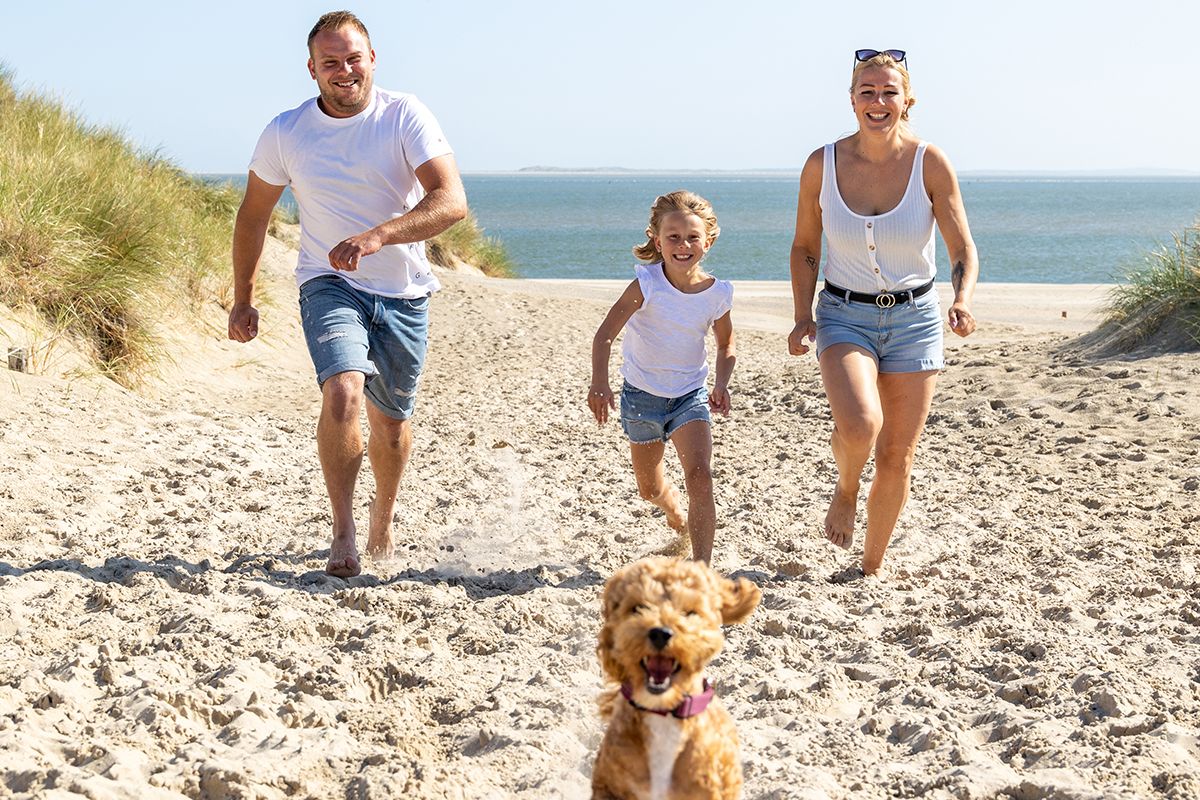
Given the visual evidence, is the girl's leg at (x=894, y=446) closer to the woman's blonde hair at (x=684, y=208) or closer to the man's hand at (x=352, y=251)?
the woman's blonde hair at (x=684, y=208)

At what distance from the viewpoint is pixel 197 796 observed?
11.1 feet

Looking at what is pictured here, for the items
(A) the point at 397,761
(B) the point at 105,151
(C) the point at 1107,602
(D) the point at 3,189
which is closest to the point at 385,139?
(A) the point at 397,761

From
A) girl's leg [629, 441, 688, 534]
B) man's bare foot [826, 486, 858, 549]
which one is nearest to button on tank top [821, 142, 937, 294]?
man's bare foot [826, 486, 858, 549]

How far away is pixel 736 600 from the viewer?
109 inches

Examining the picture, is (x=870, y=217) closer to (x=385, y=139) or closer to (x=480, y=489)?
(x=385, y=139)

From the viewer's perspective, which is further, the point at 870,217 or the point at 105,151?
the point at 105,151

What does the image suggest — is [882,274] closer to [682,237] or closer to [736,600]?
[682,237]

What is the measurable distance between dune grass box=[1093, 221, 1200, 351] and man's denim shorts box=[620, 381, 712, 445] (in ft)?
19.5

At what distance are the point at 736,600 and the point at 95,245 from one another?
811 centimetres

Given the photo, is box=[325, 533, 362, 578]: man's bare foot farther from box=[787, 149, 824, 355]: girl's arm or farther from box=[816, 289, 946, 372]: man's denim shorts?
box=[816, 289, 946, 372]: man's denim shorts

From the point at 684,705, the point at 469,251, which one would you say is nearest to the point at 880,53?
the point at 684,705

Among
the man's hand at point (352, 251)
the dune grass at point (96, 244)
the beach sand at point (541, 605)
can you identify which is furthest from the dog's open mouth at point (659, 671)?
the dune grass at point (96, 244)

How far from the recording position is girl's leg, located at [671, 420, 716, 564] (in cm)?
545

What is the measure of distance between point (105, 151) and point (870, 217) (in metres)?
9.69
